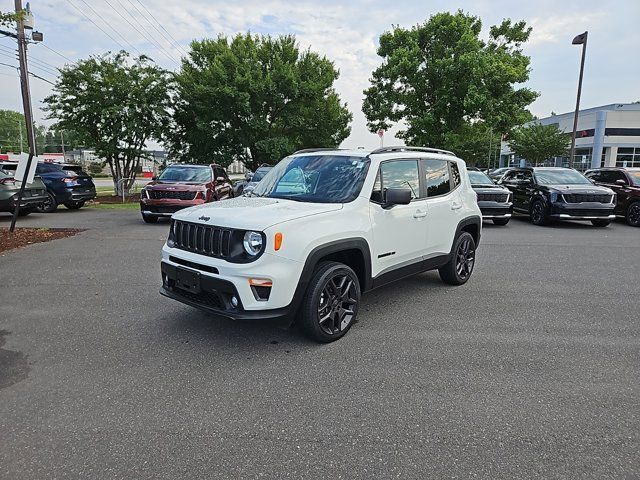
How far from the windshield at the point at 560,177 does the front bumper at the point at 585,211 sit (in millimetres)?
1105

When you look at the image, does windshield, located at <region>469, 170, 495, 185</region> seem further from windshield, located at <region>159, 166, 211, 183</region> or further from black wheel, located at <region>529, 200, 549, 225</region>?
windshield, located at <region>159, 166, 211, 183</region>

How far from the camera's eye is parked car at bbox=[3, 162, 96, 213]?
14.9 m

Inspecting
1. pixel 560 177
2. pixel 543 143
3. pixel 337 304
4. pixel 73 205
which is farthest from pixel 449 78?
pixel 543 143

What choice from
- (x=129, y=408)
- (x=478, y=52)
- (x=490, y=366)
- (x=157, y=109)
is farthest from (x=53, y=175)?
(x=478, y=52)

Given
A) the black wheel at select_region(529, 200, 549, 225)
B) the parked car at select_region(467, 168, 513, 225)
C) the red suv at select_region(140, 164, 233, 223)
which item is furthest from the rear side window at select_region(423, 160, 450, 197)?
the black wheel at select_region(529, 200, 549, 225)

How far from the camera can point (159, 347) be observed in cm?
417

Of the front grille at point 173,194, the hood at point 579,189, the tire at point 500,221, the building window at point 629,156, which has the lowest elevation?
the tire at point 500,221

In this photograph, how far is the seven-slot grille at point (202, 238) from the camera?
395 cm

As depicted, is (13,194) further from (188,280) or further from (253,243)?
(253,243)

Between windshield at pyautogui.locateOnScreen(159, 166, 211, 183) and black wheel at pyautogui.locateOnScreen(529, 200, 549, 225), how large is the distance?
32.3 feet

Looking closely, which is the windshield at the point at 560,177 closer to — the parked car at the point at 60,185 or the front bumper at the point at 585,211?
the front bumper at the point at 585,211

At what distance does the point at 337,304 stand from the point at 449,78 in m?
20.6

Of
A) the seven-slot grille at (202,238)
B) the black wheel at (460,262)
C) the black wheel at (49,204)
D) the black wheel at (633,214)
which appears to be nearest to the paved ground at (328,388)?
the black wheel at (460,262)

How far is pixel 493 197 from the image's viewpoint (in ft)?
42.6
